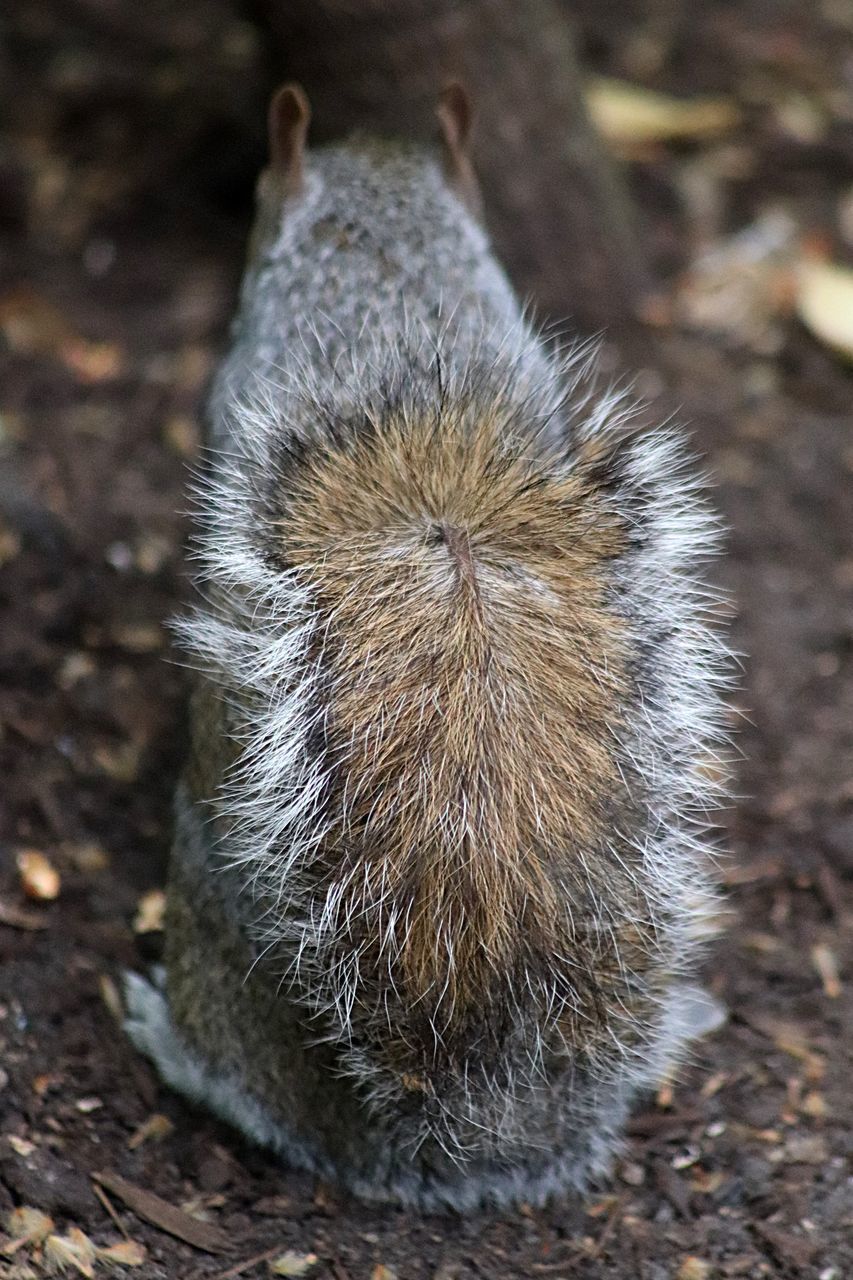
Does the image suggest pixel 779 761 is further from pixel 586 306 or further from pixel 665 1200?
pixel 586 306

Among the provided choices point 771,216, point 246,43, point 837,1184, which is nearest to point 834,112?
point 771,216

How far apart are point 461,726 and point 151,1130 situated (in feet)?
3.15

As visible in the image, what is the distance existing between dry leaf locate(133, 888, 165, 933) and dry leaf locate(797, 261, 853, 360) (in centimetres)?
237

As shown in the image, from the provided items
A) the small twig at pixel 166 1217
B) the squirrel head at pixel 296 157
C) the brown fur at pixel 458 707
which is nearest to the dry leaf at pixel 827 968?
the brown fur at pixel 458 707

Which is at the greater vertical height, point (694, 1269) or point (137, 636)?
point (137, 636)

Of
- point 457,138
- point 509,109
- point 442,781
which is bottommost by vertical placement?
point 442,781

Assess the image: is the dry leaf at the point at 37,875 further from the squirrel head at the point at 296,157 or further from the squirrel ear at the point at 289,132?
the squirrel ear at the point at 289,132

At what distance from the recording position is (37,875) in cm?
267

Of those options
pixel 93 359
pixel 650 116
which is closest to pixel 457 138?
pixel 93 359

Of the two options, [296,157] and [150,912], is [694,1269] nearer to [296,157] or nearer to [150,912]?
[150,912]

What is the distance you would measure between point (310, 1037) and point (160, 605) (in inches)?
51.4

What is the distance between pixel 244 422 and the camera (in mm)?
2215

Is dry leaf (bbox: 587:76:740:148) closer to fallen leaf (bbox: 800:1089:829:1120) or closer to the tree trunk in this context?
the tree trunk

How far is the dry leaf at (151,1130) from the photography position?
234cm
